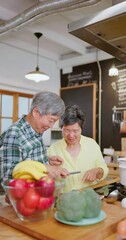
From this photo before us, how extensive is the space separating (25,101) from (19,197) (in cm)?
410

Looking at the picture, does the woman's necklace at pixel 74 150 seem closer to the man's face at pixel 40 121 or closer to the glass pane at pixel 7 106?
the man's face at pixel 40 121

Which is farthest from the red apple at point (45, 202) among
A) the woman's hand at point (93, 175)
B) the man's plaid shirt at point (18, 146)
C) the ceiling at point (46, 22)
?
the ceiling at point (46, 22)

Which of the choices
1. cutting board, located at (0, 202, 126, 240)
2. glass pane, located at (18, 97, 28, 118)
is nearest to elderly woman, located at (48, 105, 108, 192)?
cutting board, located at (0, 202, 126, 240)

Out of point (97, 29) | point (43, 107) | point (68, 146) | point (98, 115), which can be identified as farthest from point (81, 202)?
point (98, 115)

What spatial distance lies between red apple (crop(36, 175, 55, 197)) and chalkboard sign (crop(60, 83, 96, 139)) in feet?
12.4

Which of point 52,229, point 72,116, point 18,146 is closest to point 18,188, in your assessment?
point 52,229

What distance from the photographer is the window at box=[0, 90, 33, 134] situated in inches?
178

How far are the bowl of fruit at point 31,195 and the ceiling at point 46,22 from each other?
131 cm

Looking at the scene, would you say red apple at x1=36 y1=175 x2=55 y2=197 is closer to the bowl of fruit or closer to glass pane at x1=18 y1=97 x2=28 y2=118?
the bowl of fruit

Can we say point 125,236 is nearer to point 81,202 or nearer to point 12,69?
point 81,202

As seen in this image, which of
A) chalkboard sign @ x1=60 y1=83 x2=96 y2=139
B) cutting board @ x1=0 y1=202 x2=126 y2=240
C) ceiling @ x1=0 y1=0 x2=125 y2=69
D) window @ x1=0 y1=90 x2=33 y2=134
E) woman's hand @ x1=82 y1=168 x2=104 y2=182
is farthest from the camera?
chalkboard sign @ x1=60 y1=83 x2=96 y2=139

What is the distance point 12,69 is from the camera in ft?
14.7

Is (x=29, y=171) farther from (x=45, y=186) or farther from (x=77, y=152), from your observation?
(x=77, y=152)

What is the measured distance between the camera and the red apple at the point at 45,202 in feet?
2.94
